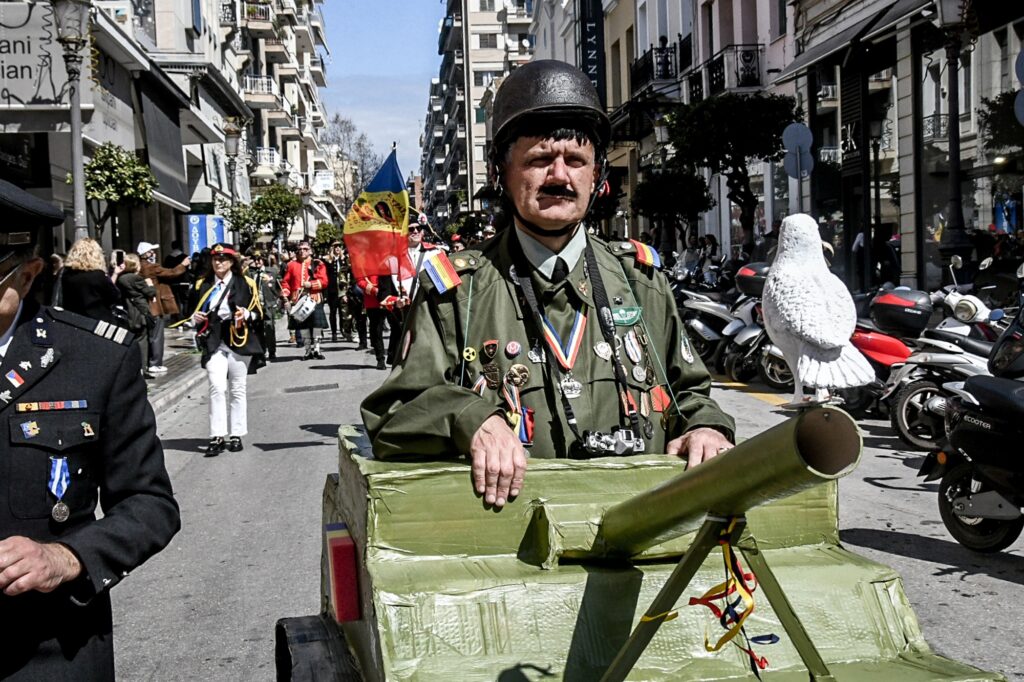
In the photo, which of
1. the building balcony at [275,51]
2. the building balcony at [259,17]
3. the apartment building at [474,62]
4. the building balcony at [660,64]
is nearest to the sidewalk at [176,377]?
the building balcony at [660,64]

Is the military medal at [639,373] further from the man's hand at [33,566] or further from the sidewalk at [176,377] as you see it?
the sidewalk at [176,377]

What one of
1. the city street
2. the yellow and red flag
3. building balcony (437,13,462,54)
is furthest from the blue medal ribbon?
building balcony (437,13,462,54)

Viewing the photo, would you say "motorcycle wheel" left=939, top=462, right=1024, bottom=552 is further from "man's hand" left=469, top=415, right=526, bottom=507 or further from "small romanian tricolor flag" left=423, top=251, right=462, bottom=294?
"man's hand" left=469, top=415, right=526, bottom=507

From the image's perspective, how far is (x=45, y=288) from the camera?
7.89 feet

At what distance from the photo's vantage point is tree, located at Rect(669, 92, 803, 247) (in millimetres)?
22250

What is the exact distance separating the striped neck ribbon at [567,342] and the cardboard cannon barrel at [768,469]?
1.14 metres

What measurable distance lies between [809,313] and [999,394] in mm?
2030

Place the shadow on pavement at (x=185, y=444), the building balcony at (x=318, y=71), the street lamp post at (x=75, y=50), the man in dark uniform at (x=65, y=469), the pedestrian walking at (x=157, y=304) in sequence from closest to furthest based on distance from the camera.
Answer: the man in dark uniform at (x=65, y=469)
the shadow on pavement at (x=185, y=444)
the street lamp post at (x=75, y=50)
the pedestrian walking at (x=157, y=304)
the building balcony at (x=318, y=71)

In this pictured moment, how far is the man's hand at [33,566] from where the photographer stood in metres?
1.93

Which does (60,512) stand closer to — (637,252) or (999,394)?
(637,252)

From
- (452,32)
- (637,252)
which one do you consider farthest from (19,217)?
(452,32)

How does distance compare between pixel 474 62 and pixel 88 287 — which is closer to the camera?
pixel 88 287

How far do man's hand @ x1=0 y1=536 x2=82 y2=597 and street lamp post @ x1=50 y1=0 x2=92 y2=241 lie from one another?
43.7ft

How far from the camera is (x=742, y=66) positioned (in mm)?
27500
